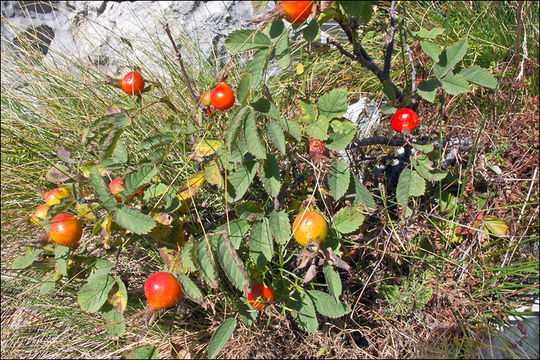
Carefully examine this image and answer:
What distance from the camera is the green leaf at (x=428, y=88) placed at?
4.09 ft

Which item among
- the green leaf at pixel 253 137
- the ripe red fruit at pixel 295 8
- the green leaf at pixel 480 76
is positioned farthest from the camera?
the green leaf at pixel 480 76

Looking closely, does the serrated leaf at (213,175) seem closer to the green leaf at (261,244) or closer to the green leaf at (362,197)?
the green leaf at (261,244)

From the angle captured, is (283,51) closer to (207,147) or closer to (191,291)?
(207,147)

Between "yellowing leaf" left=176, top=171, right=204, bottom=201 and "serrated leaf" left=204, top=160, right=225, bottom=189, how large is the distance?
5 cm

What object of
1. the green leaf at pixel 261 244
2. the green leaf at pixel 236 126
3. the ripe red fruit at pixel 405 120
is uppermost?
the green leaf at pixel 236 126

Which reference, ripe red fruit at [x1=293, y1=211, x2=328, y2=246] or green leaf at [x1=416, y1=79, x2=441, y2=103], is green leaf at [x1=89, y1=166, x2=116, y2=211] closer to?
ripe red fruit at [x1=293, y1=211, x2=328, y2=246]

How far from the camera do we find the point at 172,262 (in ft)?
3.77

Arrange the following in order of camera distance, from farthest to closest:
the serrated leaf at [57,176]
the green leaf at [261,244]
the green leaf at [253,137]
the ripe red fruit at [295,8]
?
the serrated leaf at [57,176], the green leaf at [261,244], the green leaf at [253,137], the ripe red fruit at [295,8]

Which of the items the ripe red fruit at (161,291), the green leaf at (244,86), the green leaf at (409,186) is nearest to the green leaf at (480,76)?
the green leaf at (409,186)

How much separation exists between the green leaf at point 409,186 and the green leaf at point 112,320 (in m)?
0.92

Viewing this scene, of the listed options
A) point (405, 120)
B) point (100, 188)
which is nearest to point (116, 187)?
point (100, 188)

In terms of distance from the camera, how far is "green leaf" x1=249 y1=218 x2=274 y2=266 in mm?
1107

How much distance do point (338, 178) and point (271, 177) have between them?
0.64ft

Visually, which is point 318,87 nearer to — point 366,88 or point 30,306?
point 366,88
